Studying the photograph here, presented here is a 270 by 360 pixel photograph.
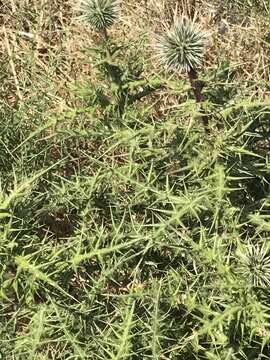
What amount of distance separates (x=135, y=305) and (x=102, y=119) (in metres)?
0.69

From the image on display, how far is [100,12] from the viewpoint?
2.10 m

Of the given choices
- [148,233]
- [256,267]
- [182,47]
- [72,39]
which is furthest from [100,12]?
[72,39]

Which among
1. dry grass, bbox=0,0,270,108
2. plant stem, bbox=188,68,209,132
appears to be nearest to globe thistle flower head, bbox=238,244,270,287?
plant stem, bbox=188,68,209,132

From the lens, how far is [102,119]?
248 centimetres

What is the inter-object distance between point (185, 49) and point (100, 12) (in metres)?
0.34

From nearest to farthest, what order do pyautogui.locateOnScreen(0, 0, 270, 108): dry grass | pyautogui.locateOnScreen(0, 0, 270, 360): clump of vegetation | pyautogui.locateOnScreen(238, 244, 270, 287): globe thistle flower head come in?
pyautogui.locateOnScreen(238, 244, 270, 287): globe thistle flower head, pyautogui.locateOnScreen(0, 0, 270, 360): clump of vegetation, pyautogui.locateOnScreen(0, 0, 270, 108): dry grass

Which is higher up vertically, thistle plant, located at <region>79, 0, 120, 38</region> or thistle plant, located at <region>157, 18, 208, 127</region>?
thistle plant, located at <region>79, 0, 120, 38</region>

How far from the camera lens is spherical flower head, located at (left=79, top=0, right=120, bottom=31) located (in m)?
2.11

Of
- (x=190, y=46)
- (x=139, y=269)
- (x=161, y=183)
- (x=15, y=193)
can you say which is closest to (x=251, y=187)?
(x=161, y=183)

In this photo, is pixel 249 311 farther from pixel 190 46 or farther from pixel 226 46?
pixel 226 46

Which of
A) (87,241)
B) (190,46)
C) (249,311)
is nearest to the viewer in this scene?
(190,46)

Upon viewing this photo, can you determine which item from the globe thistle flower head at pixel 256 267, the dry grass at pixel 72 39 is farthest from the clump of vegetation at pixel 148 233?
the dry grass at pixel 72 39

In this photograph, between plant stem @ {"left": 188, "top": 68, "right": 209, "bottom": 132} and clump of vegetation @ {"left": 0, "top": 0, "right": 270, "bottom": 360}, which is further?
clump of vegetation @ {"left": 0, "top": 0, "right": 270, "bottom": 360}

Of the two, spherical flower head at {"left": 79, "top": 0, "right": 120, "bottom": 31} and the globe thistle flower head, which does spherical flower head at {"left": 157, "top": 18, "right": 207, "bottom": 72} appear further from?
the globe thistle flower head
